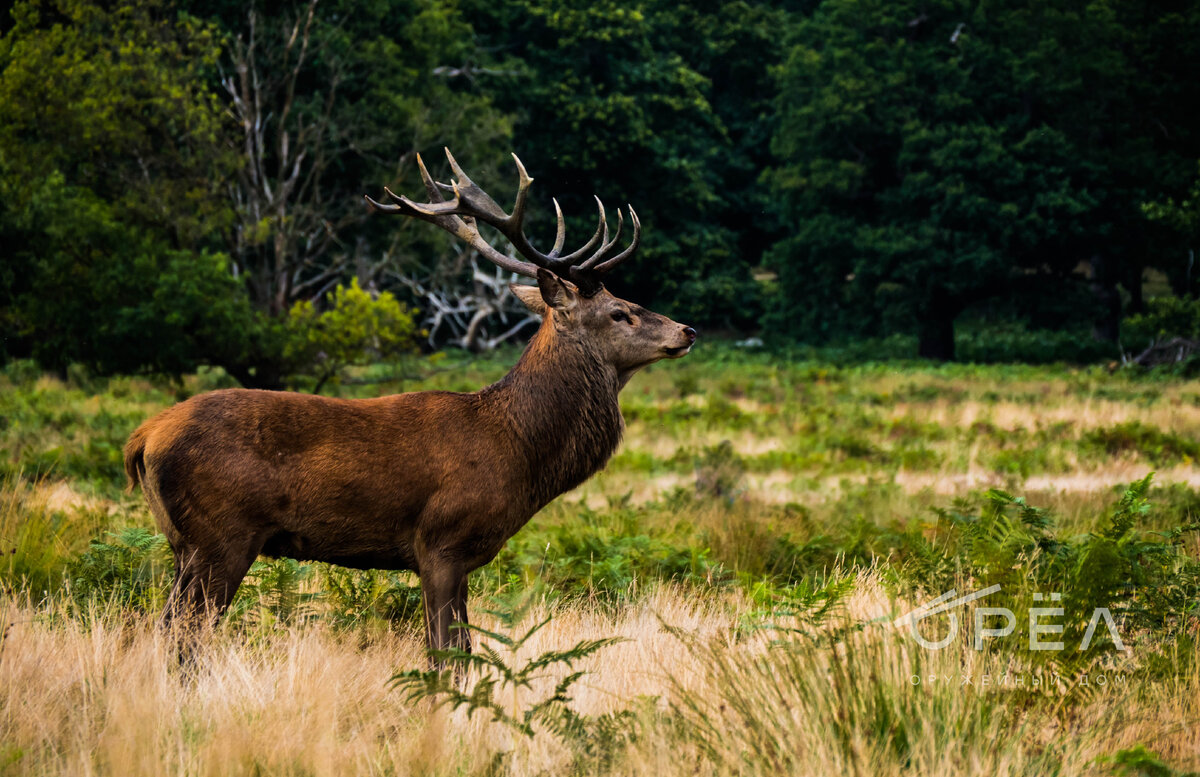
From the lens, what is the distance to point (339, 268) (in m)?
25.1

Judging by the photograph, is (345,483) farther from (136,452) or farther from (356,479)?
(136,452)

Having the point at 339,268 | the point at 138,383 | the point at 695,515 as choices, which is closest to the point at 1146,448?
the point at 695,515

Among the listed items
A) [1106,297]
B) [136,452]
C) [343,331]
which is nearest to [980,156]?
[1106,297]

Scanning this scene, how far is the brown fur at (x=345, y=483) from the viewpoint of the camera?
502cm

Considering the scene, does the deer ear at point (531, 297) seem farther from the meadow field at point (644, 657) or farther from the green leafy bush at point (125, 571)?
the green leafy bush at point (125, 571)

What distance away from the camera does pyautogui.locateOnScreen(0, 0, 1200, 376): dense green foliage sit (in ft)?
60.5

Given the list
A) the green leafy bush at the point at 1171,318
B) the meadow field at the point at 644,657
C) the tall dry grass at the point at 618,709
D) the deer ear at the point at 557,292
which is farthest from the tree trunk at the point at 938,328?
the tall dry grass at the point at 618,709

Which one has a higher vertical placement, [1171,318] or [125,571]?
[1171,318]

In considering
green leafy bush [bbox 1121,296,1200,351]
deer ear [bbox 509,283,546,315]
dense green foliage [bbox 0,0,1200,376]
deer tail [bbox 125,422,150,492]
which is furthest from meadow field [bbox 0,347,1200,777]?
green leafy bush [bbox 1121,296,1200,351]

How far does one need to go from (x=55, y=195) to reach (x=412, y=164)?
9.52 meters

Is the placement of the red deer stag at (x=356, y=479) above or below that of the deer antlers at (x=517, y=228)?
below

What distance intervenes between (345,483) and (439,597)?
66 centimetres

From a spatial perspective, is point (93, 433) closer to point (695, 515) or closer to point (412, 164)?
point (695, 515)

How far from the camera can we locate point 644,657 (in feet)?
16.5
